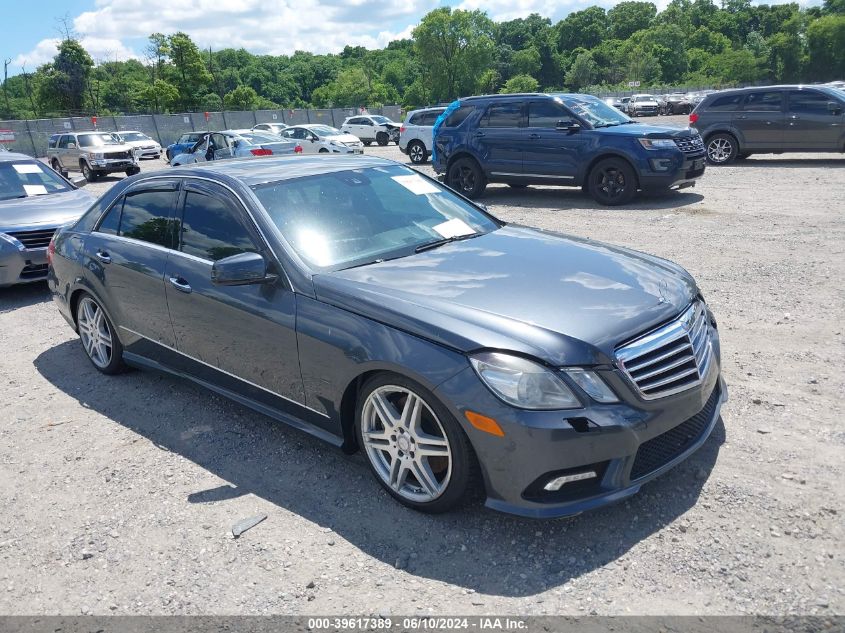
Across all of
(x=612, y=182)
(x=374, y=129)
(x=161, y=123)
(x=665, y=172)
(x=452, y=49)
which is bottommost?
(x=612, y=182)

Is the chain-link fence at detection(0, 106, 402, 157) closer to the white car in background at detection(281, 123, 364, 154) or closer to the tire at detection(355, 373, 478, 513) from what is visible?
the white car in background at detection(281, 123, 364, 154)

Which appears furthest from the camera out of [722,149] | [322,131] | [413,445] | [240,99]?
[240,99]

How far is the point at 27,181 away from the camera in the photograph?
30.0 feet

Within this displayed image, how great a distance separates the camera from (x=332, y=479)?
3.73 metres

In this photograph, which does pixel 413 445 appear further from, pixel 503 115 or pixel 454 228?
pixel 503 115

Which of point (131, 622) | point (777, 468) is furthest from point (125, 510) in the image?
point (777, 468)

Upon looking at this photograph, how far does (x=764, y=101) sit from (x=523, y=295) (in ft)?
48.6

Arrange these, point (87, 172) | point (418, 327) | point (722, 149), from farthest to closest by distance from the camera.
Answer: point (87, 172) → point (722, 149) → point (418, 327)

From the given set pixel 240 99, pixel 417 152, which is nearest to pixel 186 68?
pixel 240 99

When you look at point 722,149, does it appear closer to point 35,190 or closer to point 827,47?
point 35,190

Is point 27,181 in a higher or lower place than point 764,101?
lower

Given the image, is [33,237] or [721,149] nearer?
[33,237]

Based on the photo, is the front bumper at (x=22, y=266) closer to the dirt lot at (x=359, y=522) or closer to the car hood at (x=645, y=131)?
the dirt lot at (x=359, y=522)

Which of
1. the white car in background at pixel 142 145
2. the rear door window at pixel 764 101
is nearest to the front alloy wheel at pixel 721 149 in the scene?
the rear door window at pixel 764 101
